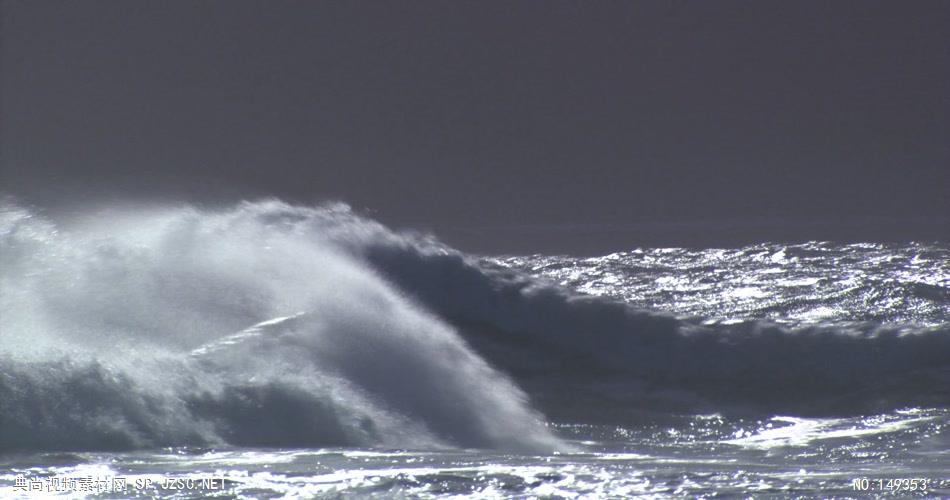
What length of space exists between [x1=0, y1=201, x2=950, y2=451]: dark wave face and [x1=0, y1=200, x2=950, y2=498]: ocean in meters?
0.02

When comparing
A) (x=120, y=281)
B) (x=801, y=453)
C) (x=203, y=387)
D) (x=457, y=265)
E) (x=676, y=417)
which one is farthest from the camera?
(x=457, y=265)

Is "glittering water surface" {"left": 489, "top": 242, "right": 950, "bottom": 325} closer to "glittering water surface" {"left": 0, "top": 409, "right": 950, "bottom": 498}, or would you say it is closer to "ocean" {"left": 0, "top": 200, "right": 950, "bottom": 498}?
"ocean" {"left": 0, "top": 200, "right": 950, "bottom": 498}

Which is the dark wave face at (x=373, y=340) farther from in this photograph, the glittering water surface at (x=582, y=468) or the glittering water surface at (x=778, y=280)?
the glittering water surface at (x=582, y=468)

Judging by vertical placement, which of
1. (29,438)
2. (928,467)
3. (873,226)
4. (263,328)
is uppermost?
(873,226)

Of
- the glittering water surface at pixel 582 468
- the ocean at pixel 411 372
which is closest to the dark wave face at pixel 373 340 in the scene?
the ocean at pixel 411 372

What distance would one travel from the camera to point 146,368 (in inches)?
184

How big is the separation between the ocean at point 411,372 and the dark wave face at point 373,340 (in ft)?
0.05

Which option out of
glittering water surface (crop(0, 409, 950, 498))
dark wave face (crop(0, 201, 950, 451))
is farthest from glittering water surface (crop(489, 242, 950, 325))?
glittering water surface (crop(0, 409, 950, 498))

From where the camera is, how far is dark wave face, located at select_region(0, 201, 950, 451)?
445cm

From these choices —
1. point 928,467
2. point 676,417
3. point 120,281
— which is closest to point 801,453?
point 928,467

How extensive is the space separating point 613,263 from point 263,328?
5.75 m

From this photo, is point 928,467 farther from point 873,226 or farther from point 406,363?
point 873,226

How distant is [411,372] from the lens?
5.16 meters

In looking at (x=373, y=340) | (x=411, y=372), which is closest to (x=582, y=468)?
(x=411, y=372)
